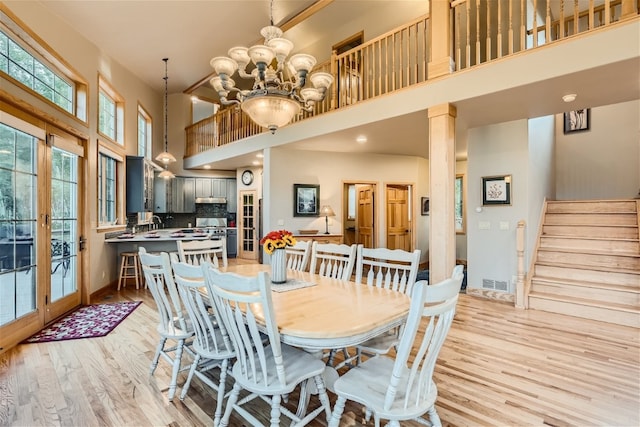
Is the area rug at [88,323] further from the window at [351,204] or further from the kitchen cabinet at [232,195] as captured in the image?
the window at [351,204]

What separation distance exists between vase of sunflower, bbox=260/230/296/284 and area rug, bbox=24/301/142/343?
2.27 meters

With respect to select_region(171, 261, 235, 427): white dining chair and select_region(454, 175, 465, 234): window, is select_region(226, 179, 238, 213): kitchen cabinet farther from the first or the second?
select_region(171, 261, 235, 427): white dining chair

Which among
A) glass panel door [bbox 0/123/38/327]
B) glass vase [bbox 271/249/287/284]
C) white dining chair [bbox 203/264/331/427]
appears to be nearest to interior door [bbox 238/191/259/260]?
glass panel door [bbox 0/123/38/327]

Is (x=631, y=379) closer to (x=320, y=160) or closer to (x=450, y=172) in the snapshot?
(x=450, y=172)

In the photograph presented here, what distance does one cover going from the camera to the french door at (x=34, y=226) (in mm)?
3055

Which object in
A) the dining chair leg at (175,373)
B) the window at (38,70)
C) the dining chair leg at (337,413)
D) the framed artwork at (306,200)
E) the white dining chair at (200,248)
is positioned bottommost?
the dining chair leg at (175,373)

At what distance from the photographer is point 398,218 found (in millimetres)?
7293

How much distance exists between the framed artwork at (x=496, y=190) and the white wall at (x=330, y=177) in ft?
7.60

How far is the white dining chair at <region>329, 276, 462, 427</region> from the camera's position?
136cm

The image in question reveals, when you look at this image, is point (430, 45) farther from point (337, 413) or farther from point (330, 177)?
point (337, 413)

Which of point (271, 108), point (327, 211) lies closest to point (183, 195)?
point (327, 211)

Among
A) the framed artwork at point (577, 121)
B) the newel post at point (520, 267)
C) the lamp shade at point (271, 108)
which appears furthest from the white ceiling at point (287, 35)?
the framed artwork at point (577, 121)

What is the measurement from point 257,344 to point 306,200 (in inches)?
189

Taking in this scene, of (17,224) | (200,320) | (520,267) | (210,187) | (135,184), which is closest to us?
(200,320)
